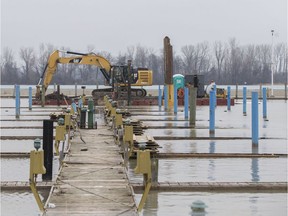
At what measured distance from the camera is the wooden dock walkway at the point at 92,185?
9.70 metres

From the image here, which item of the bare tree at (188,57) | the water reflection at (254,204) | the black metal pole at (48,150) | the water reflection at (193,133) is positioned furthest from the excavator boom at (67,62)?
the bare tree at (188,57)

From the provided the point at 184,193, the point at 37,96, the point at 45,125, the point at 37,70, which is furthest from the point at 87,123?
the point at 37,70

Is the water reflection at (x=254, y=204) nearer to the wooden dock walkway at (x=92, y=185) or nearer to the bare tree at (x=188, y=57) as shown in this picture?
the wooden dock walkway at (x=92, y=185)

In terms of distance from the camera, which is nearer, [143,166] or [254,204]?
[143,166]

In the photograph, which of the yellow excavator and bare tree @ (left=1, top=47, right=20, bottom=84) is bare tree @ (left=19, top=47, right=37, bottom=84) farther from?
the yellow excavator

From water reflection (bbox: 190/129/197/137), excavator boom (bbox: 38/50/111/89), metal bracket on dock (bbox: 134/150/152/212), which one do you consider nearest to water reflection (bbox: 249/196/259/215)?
metal bracket on dock (bbox: 134/150/152/212)

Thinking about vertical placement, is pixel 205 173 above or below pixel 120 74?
below

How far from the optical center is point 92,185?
1123 cm

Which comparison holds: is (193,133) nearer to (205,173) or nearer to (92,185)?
(205,173)

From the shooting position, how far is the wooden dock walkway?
970 cm

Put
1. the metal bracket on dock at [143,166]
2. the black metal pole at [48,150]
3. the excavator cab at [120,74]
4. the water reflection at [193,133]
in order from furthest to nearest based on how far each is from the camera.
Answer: the excavator cab at [120,74]
the water reflection at [193,133]
the black metal pole at [48,150]
the metal bracket on dock at [143,166]

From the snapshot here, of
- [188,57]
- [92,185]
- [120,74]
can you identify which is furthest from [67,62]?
[188,57]

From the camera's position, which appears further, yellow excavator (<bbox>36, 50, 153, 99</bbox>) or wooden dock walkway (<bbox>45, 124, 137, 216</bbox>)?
yellow excavator (<bbox>36, 50, 153, 99</bbox>)

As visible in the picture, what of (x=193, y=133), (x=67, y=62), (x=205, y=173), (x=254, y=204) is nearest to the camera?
(x=254, y=204)
